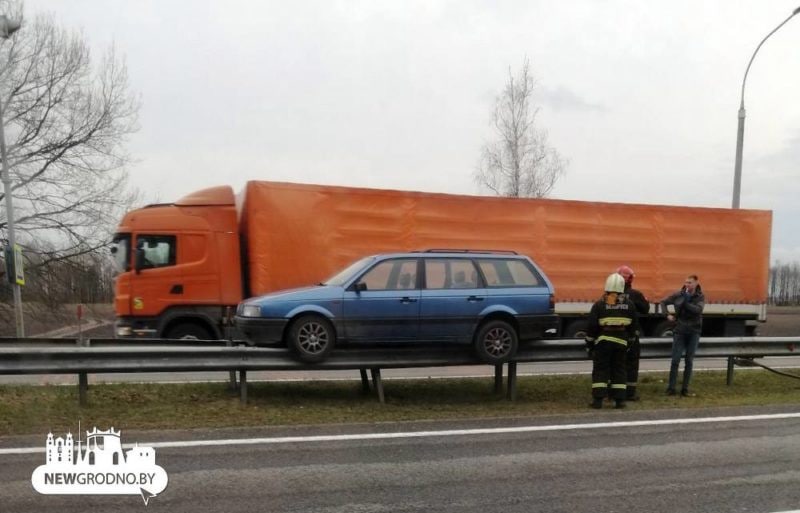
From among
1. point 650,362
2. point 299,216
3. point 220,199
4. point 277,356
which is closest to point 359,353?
point 277,356

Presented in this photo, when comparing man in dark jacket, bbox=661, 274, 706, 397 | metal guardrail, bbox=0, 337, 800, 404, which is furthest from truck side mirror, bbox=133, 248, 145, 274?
man in dark jacket, bbox=661, 274, 706, 397

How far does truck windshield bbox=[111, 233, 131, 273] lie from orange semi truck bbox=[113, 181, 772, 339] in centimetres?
3

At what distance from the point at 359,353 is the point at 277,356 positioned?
101 centimetres

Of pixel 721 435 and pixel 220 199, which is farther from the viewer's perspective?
pixel 220 199

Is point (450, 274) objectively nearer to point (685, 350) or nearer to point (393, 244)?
point (685, 350)

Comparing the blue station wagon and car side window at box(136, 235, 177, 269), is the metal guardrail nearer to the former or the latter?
the blue station wagon

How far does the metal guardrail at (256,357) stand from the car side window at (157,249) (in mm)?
2661

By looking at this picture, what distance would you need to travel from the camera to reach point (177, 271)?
11.8 m

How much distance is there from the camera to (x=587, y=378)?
32.7 feet

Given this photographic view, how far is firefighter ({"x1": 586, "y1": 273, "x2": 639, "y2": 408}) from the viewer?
7949 mm

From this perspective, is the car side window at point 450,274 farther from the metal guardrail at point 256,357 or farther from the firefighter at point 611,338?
the firefighter at point 611,338

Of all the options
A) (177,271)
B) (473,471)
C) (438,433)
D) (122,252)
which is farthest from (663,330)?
(122,252)

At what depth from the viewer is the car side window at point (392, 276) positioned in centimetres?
809

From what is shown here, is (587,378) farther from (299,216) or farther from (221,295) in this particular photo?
(221,295)
